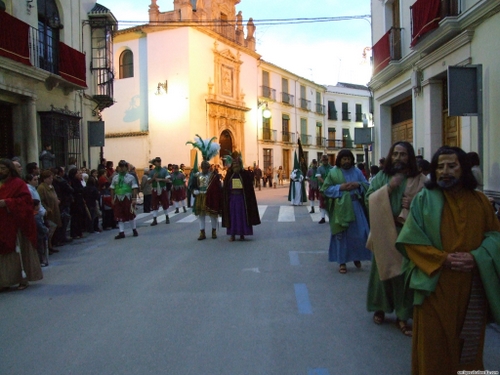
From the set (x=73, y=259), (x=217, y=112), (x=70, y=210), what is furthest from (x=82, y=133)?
(x=217, y=112)

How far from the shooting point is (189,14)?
2944 centimetres

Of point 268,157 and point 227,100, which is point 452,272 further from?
point 268,157

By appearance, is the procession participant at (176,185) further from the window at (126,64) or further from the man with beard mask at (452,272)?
the window at (126,64)

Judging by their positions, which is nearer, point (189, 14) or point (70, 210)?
point (70, 210)

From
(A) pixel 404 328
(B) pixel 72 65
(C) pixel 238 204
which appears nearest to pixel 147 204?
(B) pixel 72 65

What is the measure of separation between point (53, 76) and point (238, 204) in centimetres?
822

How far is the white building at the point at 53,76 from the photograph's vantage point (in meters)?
12.8

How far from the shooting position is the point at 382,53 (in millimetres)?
15484

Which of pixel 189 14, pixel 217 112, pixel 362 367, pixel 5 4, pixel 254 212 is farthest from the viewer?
pixel 217 112

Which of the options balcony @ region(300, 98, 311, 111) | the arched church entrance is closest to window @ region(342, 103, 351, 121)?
balcony @ region(300, 98, 311, 111)

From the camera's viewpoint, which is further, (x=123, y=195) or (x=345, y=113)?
(x=345, y=113)

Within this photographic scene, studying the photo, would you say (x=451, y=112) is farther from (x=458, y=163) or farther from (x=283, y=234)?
(x=458, y=163)

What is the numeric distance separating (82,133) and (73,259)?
10.1 m

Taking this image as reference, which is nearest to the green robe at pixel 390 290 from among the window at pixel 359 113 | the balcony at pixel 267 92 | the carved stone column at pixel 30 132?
the carved stone column at pixel 30 132
